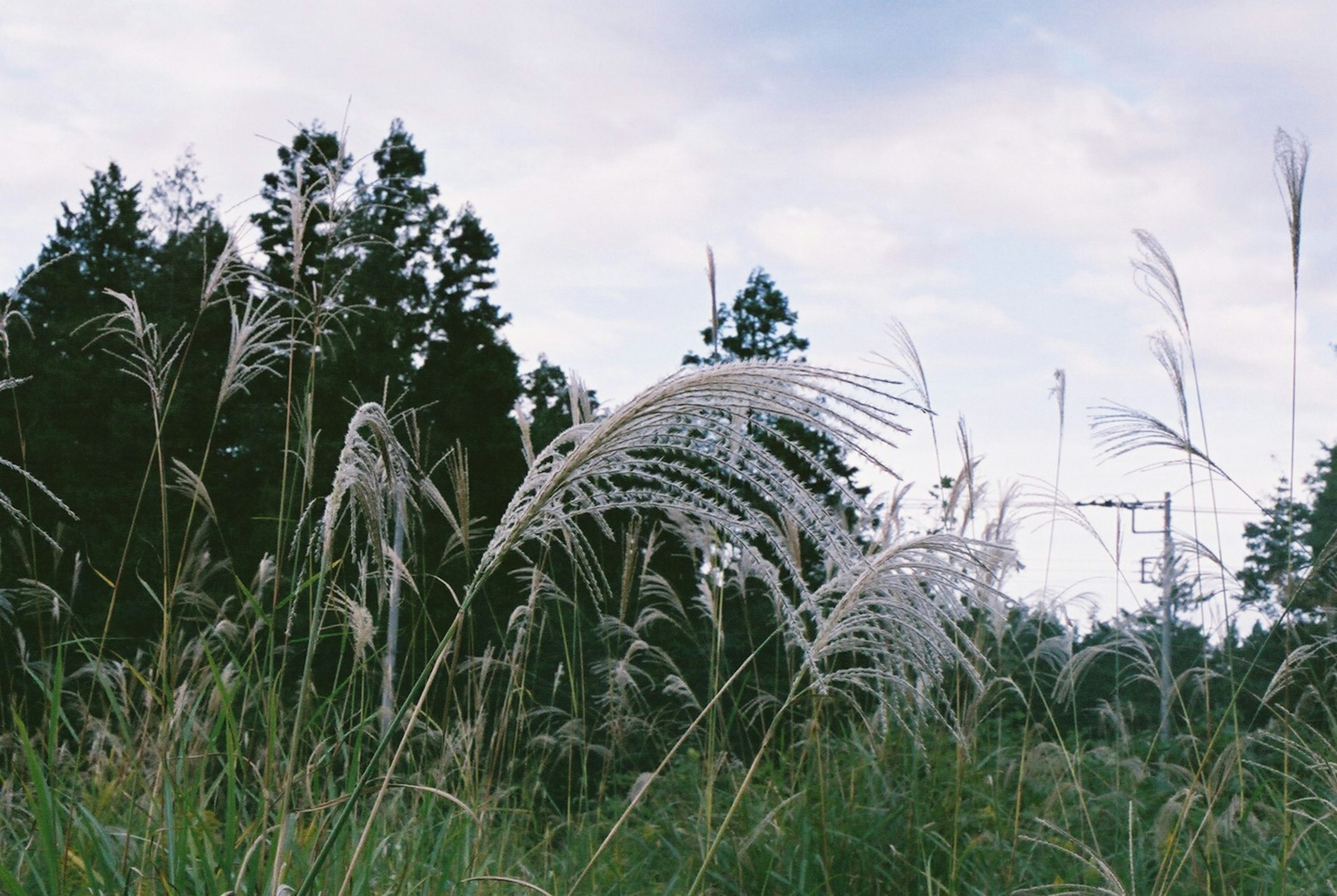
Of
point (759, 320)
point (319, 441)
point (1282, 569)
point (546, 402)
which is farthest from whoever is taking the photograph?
point (546, 402)

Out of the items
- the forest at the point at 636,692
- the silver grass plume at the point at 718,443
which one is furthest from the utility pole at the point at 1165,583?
the silver grass plume at the point at 718,443

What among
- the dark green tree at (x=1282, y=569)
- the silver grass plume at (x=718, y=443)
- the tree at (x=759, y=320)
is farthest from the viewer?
the tree at (x=759, y=320)

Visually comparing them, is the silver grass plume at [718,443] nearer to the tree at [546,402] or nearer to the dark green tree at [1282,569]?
the dark green tree at [1282,569]

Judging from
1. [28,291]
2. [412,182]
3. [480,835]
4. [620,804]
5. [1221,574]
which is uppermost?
[412,182]

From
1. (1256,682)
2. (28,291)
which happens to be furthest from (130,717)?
(28,291)

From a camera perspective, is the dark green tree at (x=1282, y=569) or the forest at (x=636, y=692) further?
the dark green tree at (x=1282, y=569)

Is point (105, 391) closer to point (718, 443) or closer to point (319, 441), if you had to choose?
point (319, 441)

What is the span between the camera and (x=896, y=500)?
4.50 m

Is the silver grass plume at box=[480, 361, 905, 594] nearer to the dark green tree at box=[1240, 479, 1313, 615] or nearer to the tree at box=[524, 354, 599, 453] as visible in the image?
the dark green tree at box=[1240, 479, 1313, 615]

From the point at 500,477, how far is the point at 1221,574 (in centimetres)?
2072

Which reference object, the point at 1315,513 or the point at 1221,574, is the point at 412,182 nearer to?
the point at 1315,513

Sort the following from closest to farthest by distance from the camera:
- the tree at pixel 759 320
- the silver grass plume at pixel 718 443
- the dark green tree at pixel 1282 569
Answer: the silver grass plume at pixel 718 443 → the dark green tree at pixel 1282 569 → the tree at pixel 759 320

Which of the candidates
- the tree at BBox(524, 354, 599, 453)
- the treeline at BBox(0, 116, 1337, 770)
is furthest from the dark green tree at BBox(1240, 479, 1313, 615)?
the tree at BBox(524, 354, 599, 453)

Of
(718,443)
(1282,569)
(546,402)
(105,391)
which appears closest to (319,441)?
(718,443)
